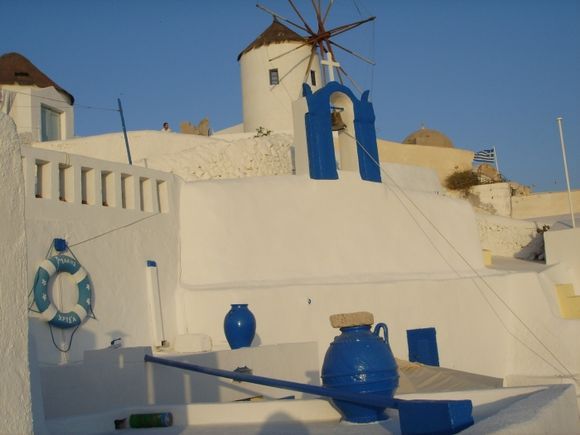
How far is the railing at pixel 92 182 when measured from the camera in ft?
31.6

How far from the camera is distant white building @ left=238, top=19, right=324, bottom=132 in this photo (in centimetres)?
2561

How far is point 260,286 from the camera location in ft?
40.4

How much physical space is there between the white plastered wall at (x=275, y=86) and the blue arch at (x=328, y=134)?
1002cm

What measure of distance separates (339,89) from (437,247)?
3.89 metres

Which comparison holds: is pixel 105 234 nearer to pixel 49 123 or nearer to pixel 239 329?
pixel 239 329

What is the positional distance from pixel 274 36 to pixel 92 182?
670 inches

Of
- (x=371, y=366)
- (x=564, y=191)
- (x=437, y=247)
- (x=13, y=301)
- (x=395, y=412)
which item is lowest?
(x=395, y=412)

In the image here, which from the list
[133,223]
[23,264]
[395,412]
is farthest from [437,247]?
[23,264]

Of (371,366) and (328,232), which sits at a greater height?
(328,232)

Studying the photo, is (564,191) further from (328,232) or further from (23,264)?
(23,264)

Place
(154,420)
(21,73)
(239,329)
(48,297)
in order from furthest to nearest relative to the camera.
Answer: (21,73)
(239,329)
(48,297)
(154,420)

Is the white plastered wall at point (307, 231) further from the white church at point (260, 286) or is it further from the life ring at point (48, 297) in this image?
the life ring at point (48, 297)

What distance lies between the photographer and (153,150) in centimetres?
2233

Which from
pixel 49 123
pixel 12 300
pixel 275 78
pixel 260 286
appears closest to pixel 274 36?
pixel 275 78
